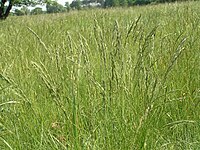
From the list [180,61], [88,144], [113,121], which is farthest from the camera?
[180,61]

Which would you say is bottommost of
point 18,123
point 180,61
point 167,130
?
point 167,130

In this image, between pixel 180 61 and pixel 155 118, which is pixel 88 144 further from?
pixel 180 61

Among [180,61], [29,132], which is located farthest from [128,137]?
[180,61]

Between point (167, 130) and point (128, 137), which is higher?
point (128, 137)

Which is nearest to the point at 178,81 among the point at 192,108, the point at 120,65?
the point at 192,108

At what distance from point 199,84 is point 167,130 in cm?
46

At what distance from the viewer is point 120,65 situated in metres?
1.30

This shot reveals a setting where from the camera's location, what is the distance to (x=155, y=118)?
51.6 inches

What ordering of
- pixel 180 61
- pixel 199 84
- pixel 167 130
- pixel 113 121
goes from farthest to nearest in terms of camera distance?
pixel 180 61, pixel 199 84, pixel 167 130, pixel 113 121

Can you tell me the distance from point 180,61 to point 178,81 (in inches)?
8.3

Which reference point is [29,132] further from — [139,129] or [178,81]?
[178,81]

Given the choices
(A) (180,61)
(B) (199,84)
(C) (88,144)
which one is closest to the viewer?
(C) (88,144)

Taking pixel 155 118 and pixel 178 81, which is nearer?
pixel 155 118

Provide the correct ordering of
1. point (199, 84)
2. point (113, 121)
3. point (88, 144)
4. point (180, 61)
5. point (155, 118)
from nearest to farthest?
point (88, 144) → point (113, 121) → point (155, 118) → point (199, 84) → point (180, 61)
